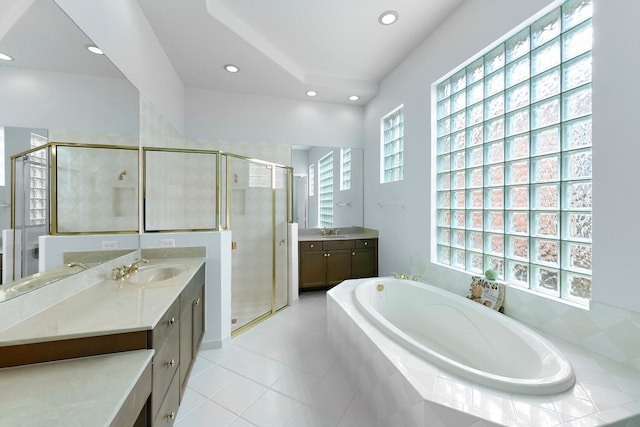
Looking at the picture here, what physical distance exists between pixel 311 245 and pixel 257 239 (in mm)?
793

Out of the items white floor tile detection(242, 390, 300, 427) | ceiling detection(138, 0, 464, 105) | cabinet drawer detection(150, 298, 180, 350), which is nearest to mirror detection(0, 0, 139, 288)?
cabinet drawer detection(150, 298, 180, 350)

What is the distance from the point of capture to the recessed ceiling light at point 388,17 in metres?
2.25

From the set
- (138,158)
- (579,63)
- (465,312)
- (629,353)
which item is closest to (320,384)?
(465,312)

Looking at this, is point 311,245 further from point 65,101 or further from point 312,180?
point 65,101

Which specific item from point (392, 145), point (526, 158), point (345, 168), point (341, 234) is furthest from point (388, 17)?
point (341, 234)

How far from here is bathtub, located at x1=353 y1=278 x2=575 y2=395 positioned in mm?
1089

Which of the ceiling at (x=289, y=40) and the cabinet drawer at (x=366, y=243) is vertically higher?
the ceiling at (x=289, y=40)

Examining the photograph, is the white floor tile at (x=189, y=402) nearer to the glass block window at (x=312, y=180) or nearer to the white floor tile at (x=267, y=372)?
the white floor tile at (x=267, y=372)

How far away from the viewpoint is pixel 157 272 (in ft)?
6.40

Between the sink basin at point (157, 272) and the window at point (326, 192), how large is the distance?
91.7 inches

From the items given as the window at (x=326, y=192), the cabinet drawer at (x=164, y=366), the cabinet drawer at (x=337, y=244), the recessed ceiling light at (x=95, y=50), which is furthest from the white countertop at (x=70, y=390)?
the window at (x=326, y=192)

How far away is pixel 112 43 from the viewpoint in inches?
63.5

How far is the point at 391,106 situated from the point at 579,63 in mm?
1894

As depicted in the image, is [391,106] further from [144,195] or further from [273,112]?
[144,195]
